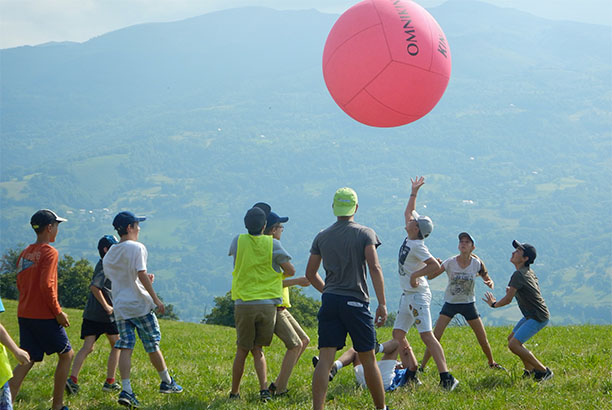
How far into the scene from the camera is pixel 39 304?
578cm

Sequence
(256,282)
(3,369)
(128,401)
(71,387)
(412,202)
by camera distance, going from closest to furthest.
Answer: (3,369), (128,401), (256,282), (71,387), (412,202)

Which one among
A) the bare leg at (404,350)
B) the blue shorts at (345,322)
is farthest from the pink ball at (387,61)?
the blue shorts at (345,322)

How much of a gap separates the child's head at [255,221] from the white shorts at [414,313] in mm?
1921

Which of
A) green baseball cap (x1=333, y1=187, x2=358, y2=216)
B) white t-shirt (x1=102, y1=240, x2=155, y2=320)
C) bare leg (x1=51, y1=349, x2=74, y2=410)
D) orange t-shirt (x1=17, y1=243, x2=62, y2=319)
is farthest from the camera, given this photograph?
white t-shirt (x1=102, y1=240, x2=155, y2=320)

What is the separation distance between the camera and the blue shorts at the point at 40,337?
229 inches

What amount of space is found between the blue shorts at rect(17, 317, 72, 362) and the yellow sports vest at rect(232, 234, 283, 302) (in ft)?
5.69

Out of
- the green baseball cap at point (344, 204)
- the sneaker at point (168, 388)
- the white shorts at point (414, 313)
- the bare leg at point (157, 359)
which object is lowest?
the sneaker at point (168, 388)

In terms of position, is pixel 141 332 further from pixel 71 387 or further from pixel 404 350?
pixel 404 350

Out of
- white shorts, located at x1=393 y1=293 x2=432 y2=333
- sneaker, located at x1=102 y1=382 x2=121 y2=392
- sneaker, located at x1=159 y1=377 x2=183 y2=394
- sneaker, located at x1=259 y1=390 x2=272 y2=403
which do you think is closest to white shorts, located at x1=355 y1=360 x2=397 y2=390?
white shorts, located at x1=393 y1=293 x2=432 y2=333

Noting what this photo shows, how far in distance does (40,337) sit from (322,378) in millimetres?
2732

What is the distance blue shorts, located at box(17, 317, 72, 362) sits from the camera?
5.81m

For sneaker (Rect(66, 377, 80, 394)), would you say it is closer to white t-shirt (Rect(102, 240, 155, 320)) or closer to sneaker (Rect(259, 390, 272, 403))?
white t-shirt (Rect(102, 240, 155, 320))

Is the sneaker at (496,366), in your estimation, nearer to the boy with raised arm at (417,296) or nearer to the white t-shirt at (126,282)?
the boy with raised arm at (417,296)

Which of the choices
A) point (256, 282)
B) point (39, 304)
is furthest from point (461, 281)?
point (39, 304)
